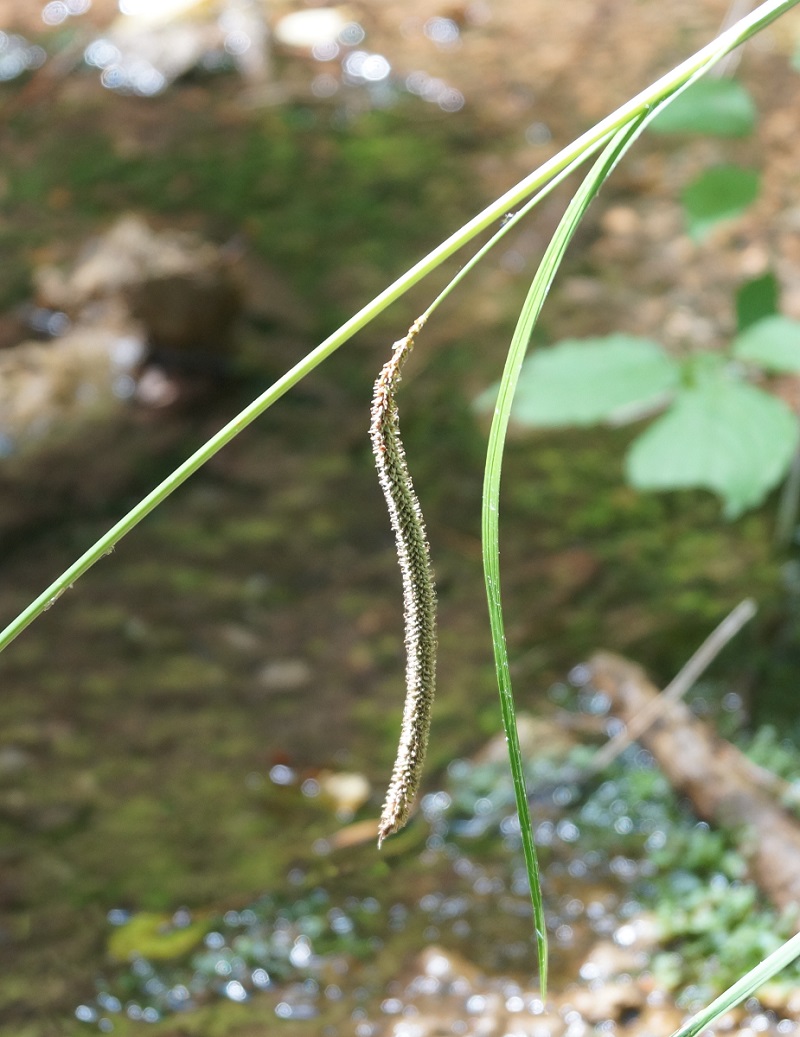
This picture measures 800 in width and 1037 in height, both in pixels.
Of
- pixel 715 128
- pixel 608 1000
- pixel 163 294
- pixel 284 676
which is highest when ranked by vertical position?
pixel 715 128

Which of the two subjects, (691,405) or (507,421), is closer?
(507,421)

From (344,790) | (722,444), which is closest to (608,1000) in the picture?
(344,790)

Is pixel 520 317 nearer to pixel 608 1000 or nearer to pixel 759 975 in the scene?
pixel 759 975

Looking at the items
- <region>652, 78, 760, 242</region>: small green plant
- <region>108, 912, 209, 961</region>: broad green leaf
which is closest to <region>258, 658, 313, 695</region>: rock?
<region>108, 912, 209, 961</region>: broad green leaf

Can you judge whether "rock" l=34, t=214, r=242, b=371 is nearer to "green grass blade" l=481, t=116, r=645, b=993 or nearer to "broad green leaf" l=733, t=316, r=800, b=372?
"broad green leaf" l=733, t=316, r=800, b=372

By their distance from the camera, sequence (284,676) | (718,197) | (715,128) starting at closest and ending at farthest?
(715,128) < (718,197) < (284,676)

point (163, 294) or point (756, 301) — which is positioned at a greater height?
point (756, 301)

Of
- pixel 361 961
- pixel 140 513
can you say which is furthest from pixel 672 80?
pixel 361 961
